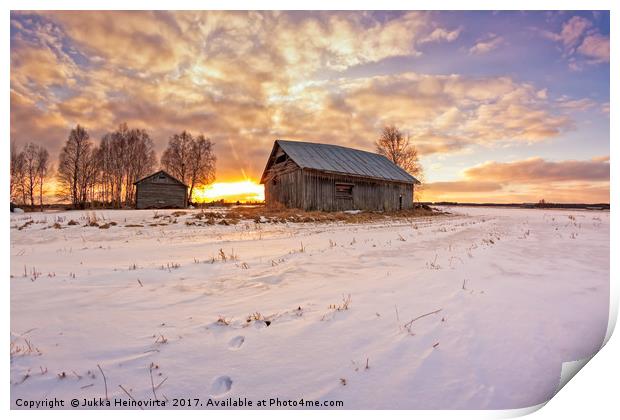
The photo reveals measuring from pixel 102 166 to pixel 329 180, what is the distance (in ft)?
37.8

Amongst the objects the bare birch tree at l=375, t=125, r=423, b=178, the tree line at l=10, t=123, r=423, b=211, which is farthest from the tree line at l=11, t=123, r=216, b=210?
the bare birch tree at l=375, t=125, r=423, b=178

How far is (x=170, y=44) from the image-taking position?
12.1 feet

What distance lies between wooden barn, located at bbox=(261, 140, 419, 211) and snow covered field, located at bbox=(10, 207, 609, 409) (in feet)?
43.4

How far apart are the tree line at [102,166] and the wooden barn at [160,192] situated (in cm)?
88

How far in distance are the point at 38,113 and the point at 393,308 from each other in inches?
182

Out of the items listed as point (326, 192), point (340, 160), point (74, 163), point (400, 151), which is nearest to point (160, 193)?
point (326, 192)

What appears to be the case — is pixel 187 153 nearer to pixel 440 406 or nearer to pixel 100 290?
pixel 100 290

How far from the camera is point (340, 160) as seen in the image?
19.0 m

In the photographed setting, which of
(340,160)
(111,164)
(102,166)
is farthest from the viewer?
(340,160)

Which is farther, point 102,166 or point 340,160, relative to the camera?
point 340,160

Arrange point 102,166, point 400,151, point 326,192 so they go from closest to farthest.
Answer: point 102,166
point 326,192
point 400,151

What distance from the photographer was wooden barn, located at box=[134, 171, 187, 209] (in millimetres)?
24406

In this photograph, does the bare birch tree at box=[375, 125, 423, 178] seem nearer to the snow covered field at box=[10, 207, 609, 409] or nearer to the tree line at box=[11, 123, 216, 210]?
the tree line at box=[11, 123, 216, 210]

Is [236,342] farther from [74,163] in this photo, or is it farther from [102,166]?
[102,166]
